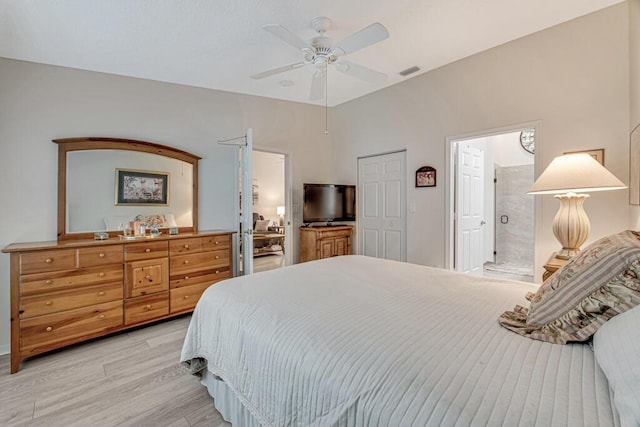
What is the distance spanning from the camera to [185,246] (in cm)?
307

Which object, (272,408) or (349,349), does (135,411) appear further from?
(349,349)

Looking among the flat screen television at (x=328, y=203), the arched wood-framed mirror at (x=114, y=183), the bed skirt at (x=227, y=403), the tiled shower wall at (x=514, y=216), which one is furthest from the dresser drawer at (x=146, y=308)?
the tiled shower wall at (x=514, y=216)

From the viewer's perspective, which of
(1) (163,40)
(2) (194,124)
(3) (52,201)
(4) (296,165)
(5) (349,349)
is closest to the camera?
(5) (349,349)

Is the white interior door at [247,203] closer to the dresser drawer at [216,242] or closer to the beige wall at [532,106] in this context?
the dresser drawer at [216,242]

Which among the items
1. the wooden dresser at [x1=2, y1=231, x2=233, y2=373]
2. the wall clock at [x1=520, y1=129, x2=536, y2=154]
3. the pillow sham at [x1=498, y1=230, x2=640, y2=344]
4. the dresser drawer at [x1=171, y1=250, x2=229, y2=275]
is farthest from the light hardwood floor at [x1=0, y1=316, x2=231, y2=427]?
the wall clock at [x1=520, y1=129, x2=536, y2=154]

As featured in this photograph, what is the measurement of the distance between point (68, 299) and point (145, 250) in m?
0.67

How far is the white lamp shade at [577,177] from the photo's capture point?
6.41ft

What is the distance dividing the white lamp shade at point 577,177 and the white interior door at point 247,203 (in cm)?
267

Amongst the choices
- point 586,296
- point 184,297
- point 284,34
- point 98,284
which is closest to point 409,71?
point 284,34

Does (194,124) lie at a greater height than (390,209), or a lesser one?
greater

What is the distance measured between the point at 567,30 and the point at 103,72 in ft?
14.9

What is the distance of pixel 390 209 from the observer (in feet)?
14.0

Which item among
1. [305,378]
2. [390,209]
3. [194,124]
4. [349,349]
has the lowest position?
[305,378]

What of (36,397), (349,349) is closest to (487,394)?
(349,349)
